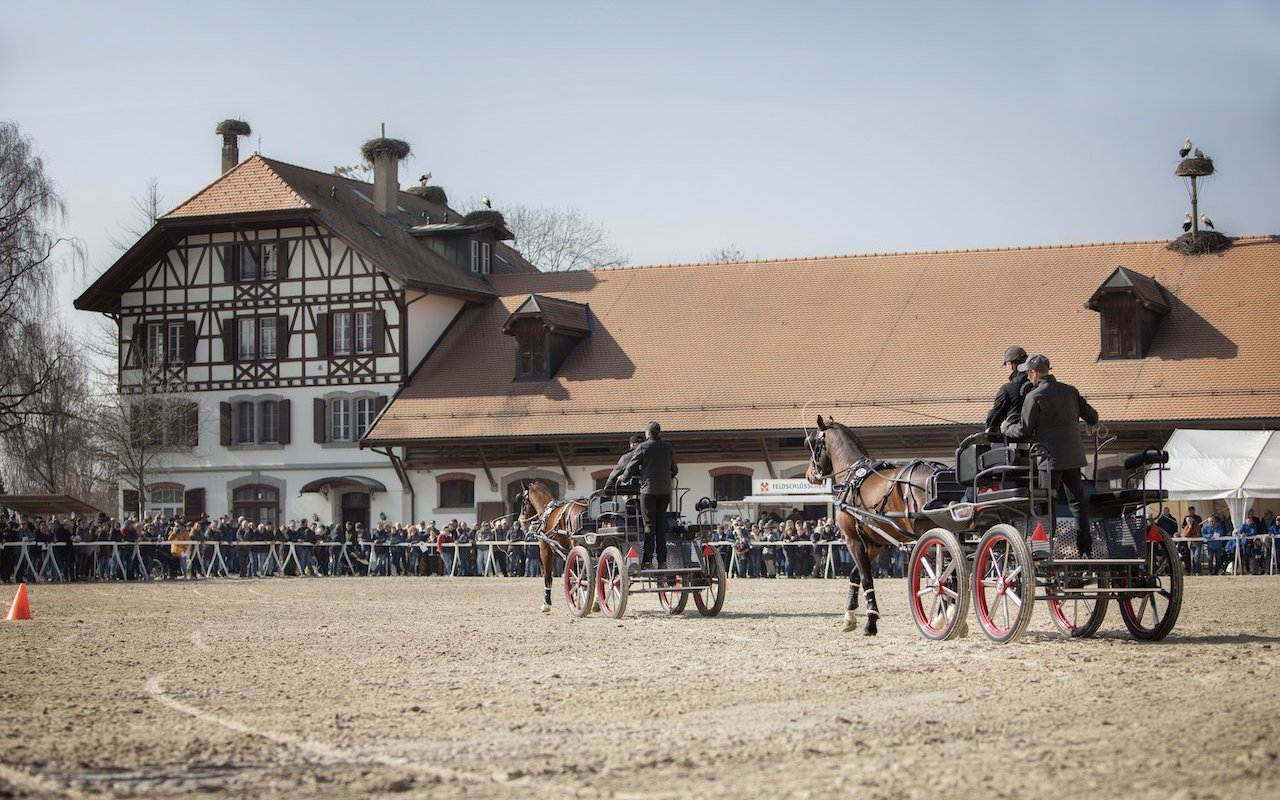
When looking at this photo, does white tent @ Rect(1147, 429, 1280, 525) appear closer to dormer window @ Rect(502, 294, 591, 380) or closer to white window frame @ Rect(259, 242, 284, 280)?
dormer window @ Rect(502, 294, 591, 380)

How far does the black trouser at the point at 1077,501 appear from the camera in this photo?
12398mm

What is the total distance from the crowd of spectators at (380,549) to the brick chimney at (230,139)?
16278 millimetres

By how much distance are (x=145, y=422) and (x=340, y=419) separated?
5.46 meters

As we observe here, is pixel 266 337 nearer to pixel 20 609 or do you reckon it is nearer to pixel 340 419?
pixel 340 419

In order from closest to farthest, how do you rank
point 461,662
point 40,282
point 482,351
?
point 461,662 < point 40,282 < point 482,351


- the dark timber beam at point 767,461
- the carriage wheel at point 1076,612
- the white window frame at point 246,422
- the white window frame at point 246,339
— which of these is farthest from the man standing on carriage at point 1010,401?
the white window frame at point 246,339

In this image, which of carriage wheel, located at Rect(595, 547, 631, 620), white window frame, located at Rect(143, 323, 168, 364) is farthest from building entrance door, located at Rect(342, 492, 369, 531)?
carriage wheel, located at Rect(595, 547, 631, 620)

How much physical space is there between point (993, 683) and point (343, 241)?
3824 centimetres

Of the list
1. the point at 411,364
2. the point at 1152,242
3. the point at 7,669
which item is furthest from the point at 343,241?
the point at 7,669

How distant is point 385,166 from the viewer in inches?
2026

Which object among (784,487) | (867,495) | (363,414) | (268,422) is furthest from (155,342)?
(867,495)

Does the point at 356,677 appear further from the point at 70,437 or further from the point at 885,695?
the point at 70,437

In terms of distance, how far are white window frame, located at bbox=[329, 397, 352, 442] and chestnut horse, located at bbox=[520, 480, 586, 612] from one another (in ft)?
82.1

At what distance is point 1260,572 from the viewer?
31594 millimetres
